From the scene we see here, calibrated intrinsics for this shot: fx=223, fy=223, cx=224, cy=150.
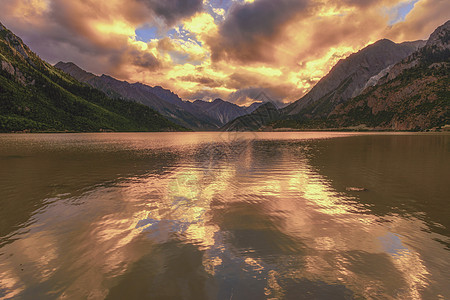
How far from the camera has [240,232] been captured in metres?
13.3

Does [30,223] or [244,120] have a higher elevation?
[244,120]

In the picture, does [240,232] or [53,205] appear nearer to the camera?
[240,232]

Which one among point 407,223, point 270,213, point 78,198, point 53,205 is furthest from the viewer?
point 78,198

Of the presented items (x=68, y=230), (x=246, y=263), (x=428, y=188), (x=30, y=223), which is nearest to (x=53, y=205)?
(x=30, y=223)

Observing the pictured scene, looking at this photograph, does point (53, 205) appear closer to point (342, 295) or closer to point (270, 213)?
point (270, 213)

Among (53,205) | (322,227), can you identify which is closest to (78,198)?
(53,205)

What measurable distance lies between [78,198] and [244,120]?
4031 inches

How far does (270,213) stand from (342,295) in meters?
8.71

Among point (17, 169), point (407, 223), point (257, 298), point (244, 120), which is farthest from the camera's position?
point (244, 120)

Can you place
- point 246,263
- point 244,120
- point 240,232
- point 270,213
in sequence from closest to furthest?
point 246,263 → point 240,232 → point 270,213 → point 244,120

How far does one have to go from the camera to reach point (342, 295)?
7.77m

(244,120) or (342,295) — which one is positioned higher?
(244,120)

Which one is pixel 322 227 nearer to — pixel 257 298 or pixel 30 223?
pixel 257 298

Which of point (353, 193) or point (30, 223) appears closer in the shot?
point (30, 223)
